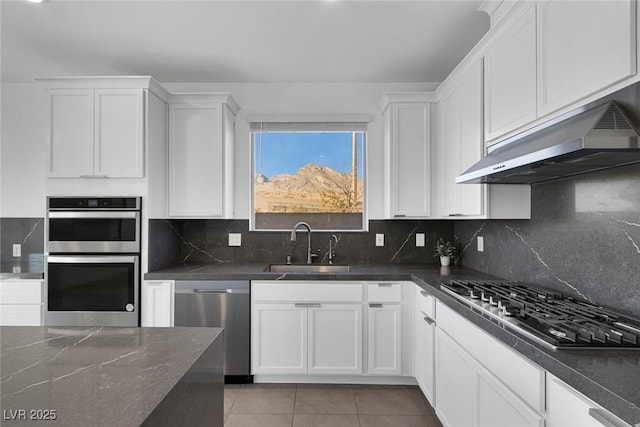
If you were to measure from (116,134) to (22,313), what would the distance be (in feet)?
5.01

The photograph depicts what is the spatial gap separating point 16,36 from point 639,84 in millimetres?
3674

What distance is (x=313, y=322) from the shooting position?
110 inches

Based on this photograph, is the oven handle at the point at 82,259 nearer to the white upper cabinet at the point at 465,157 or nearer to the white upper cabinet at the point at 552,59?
the white upper cabinet at the point at 465,157

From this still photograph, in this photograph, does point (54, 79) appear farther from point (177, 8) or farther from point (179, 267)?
point (179, 267)

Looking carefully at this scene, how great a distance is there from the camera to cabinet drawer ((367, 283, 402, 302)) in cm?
279

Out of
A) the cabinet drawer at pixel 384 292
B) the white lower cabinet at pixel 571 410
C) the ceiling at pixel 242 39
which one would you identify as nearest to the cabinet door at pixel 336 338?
the cabinet drawer at pixel 384 292

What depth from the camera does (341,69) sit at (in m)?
3.13

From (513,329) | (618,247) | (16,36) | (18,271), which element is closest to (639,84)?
(618,247)

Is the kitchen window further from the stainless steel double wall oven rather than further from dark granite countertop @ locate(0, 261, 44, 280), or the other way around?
dark granite countertop @ locate(0, 261, 44, 280)

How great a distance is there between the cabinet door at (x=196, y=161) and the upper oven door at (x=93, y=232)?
403mm

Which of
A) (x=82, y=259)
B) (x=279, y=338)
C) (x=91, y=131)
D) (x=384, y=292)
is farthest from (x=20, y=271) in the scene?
(x=384, y=292)

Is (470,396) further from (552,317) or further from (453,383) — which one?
(552,317)

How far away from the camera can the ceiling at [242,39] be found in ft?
7.48

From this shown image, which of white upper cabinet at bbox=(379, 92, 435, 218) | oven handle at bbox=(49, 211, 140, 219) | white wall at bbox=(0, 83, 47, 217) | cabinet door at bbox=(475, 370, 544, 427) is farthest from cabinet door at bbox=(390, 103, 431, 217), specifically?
white wall at bbox=(0, 83, 47, 217)
